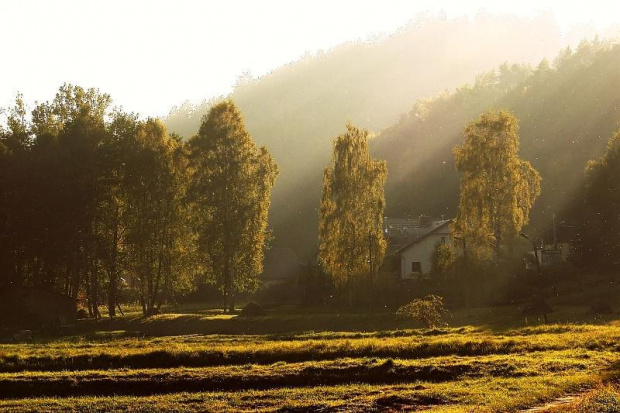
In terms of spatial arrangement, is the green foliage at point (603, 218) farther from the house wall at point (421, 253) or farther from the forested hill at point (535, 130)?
the forested hill at point (535, 130)

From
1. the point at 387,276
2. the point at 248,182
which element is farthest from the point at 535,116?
the point at 248,182

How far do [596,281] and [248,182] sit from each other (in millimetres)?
31547

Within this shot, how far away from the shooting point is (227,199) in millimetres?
69875

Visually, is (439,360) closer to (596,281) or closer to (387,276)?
(596,281)

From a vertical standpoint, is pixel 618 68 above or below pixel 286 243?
above

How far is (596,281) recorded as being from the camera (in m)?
65.6

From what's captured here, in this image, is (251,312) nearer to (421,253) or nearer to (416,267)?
(416,267)

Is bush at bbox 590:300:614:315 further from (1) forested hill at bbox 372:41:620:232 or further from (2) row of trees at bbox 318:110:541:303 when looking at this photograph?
(1) forested hill at bbox 372:41:620:232

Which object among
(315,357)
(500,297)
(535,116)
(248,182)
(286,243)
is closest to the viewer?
(315,357)

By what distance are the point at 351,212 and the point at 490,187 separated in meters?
12.3

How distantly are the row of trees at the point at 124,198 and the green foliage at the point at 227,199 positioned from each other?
3.6 inches

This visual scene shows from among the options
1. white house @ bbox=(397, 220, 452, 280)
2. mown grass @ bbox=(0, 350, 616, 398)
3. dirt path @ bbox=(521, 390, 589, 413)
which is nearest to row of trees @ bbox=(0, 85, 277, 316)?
white house @ bbox=(397, 220, 452, 280)

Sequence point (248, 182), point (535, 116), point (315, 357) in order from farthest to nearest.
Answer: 1. point (535, 116)
2. point (248, 182)
3. point (315, 357)

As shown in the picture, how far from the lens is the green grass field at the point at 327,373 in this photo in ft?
80.8
